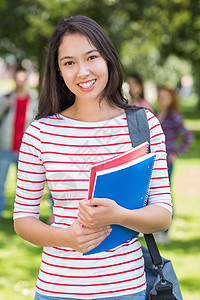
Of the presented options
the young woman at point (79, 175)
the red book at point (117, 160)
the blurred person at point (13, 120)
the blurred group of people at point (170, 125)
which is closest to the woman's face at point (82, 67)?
the young woman at point (79, 175)

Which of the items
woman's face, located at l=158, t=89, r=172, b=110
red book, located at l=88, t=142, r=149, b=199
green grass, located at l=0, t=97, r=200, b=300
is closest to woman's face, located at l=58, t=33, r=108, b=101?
red book, located at l=88, t=142, r=149, b=199

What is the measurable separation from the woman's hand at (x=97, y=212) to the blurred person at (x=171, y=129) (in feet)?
15.4

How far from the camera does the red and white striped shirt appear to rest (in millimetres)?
2066

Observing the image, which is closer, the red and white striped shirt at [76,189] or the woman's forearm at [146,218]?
the woman's forearm at [146,218]

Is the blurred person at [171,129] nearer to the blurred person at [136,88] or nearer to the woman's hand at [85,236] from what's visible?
the blurred person at [136,88]

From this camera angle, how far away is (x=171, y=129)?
6680mm

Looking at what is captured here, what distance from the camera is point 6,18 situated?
15586mm

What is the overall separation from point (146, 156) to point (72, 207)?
14.1 inches

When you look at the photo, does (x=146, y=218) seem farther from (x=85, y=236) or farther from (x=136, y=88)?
(x=136, y=88)

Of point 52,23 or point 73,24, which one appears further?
point 52,23

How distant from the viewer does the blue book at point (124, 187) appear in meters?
1.87

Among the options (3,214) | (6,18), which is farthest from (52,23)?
(3,214)

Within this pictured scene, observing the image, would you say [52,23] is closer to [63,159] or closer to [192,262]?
[192,262]

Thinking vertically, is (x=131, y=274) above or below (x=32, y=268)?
above
